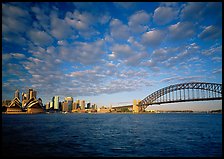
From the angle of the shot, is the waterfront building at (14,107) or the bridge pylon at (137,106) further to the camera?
the bridge pylon at (137,106)

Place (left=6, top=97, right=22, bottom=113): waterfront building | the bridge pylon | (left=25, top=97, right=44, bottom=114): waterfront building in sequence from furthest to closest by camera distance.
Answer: the bridge pylon, (left=25, top=97, right=44, bottom=114): waterfront building, (left=6, top=97, right=22, bottom=113): waterfront building

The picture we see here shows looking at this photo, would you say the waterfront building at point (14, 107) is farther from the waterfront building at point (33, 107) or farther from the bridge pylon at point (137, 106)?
the bridge pylon at point (137, 106)

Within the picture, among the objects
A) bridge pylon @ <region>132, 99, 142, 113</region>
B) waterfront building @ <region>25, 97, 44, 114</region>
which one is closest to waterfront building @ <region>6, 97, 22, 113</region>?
waterfront building @ <region>25, 97, 44, 114</region>

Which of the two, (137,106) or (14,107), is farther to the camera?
(137,106)

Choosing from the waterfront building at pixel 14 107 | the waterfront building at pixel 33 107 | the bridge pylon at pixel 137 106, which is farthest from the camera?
the bridge pylon at pixel 137 106

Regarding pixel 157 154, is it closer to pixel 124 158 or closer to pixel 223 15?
pixel 124 158

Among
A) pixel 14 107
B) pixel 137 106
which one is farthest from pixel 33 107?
pixel 137 106

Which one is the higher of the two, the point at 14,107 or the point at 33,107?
the point at 14,107

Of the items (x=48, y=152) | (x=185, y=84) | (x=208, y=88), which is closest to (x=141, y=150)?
(x=48, y=152)

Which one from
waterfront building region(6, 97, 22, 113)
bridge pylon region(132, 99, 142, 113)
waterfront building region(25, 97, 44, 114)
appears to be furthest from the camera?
bridge pylon region(132, 99, 142, 113)

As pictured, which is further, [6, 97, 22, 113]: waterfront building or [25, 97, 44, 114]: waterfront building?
[25, 97, 44, 114]: waterfront building

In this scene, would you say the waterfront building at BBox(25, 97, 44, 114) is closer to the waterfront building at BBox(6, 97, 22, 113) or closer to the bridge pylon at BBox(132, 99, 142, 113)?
the waterfront building at BBox(6, 97, 22, 113)

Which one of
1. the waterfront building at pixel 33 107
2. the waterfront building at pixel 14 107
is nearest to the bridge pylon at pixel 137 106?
the waterfront building at pixel 33 107

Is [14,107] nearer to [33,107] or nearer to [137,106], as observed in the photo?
[33,107]
